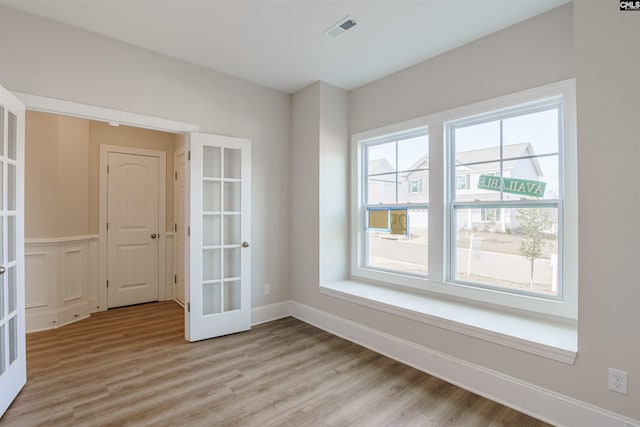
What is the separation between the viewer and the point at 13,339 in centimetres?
216

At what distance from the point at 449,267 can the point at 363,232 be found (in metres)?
1.15

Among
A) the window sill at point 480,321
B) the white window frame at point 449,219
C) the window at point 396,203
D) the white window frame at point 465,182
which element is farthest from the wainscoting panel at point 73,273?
the white window frame at point 465,182

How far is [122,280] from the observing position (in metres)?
4.38

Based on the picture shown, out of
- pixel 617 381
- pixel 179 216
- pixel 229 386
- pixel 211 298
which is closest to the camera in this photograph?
pixel 617 381

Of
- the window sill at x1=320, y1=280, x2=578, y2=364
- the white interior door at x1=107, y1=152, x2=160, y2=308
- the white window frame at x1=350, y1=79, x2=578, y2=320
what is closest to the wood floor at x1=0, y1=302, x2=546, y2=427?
the window sill at x1=320, y1=280, x2=578, y2=364

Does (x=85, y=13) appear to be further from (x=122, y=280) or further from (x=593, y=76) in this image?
(x=593, y=76)

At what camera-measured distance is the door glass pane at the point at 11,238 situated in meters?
2.12

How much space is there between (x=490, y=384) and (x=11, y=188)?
370cm

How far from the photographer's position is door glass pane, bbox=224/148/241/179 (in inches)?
137

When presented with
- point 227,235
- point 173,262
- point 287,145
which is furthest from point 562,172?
point 173,262

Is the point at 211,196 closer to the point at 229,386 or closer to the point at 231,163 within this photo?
the point at 231,163

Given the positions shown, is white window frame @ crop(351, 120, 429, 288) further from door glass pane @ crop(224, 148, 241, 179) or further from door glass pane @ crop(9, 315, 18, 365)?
door glass pane @ crop(9, 315, 18, 365)


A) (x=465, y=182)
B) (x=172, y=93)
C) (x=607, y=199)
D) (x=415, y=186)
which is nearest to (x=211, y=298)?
(x=172, y=93)

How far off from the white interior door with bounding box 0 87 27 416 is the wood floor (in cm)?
21
